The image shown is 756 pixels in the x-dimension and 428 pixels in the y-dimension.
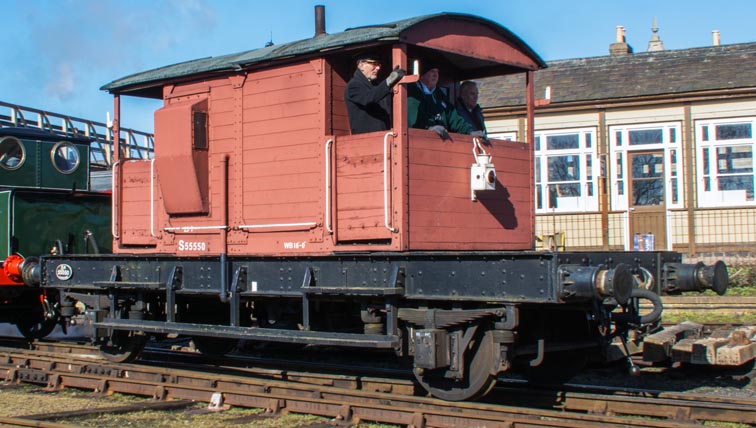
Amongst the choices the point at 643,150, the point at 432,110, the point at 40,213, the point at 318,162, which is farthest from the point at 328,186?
the point at 643,150

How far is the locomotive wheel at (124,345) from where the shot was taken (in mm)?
10258

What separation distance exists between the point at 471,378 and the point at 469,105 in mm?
3197

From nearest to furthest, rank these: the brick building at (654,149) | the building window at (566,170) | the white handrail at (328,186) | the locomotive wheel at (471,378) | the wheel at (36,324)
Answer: the locomotive wheel at (471,378) → the white handrail at (328,186) → the wheel at (36,324) → the brick building at (654,149) → the building window at (566,170)

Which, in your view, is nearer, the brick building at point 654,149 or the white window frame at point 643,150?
the brick building at point 654,149

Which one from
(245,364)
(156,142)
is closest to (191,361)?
(245,364)

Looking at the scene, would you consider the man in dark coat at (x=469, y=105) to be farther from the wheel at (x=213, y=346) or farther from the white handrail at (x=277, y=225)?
the wheel at (x=213, y=346)

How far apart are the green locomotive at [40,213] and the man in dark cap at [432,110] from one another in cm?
546

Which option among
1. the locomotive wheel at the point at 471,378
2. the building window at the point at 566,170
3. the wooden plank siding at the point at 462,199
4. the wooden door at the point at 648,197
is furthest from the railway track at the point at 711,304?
the locomotive wheel at the point at 471,378

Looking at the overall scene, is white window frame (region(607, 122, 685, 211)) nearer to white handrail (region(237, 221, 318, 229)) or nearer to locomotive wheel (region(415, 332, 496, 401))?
white handrail (region(237, 221, 318, 229))

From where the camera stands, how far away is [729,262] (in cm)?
1881

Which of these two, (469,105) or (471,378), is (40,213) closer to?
(469,105)

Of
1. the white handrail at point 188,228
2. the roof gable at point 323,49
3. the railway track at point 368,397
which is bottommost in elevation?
the railway track at point 368,397

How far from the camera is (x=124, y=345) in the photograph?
10.4m

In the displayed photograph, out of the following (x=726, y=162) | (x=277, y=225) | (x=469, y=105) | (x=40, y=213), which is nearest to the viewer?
(x=277, y=225)
